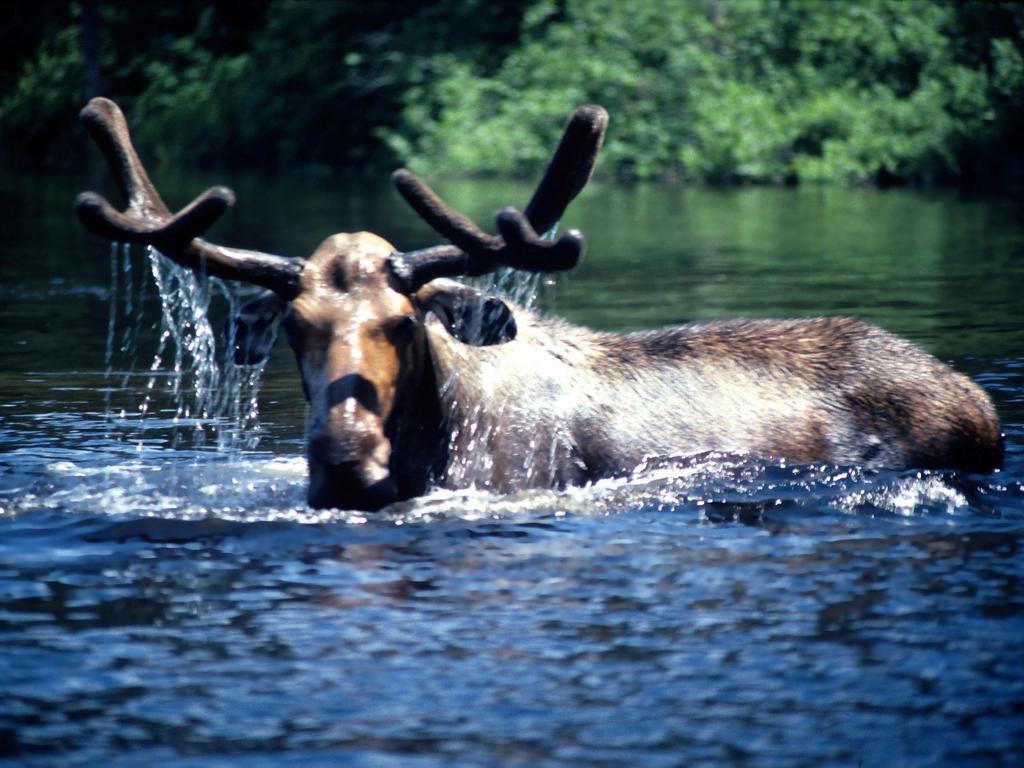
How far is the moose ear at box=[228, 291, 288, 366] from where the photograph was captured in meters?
8.52

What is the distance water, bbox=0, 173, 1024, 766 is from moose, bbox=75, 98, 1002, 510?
18 cm

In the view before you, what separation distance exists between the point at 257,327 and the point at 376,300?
2.67 ft

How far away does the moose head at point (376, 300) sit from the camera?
7859 mm

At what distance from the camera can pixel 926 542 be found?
783 cm

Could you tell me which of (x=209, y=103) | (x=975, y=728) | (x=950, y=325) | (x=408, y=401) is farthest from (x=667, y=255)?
(x=209, y=103)

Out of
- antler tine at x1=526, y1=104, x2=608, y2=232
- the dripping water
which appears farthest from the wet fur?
antler tine at x1=526, y1=104, x2=608, y2=232

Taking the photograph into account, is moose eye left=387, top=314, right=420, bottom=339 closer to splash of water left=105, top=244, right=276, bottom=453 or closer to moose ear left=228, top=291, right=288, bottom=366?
moose ear left=228, top=291, right=288, bottom=366

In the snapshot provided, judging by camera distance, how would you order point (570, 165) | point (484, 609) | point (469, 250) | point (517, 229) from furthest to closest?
point (570, 165) < point (469, 250) < point (517, 229) < point (484, 609)

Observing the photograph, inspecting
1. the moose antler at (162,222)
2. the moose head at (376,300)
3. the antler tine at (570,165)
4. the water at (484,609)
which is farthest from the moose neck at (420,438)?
the antler tine at (570,165)

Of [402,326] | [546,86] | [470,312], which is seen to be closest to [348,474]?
[402,326]

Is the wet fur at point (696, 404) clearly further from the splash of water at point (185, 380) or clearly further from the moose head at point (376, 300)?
the splash of water at point (185, 380)

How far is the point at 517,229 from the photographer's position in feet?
26.3

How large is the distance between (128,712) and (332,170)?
39.1 metres

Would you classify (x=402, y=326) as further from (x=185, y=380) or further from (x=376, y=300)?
(x=185, y=380)
